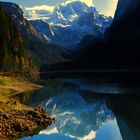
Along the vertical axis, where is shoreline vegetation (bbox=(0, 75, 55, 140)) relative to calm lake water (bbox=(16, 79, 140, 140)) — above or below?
above

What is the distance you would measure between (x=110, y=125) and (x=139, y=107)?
1421cm

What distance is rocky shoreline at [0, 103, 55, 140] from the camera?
48.3m

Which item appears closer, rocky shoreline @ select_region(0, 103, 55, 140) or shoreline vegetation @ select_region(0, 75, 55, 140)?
rocky shoreline @ select_region(0, 103, 55, 140)

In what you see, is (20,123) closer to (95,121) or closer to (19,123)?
(19,123)

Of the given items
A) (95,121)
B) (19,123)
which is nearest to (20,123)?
(19,123)

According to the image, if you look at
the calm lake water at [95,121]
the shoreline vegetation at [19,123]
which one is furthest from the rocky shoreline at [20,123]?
the calm lake water at [95,121]

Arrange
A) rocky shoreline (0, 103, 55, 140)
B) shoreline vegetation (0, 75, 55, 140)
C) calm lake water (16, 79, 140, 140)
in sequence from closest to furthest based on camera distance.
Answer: rocky shoreline (0, 103, 55, 140) < shoreline vegetation (0, 75, 55, 140) < calm lake water (16, 79, 140, 140)

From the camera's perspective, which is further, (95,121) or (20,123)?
(95,121)

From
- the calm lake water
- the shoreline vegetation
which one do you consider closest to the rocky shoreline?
the shoreline vegetation

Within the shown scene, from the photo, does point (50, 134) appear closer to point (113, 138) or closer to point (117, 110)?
point (113, 138)

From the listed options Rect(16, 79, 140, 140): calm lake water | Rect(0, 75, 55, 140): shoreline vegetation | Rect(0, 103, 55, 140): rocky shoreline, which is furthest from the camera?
Rect(16, 79, 140, 140): calm lake water

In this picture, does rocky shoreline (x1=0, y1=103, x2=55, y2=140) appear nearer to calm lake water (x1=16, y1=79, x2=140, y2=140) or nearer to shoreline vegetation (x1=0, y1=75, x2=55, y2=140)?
shoreline vegetation (x1=0, y1=75, x2=55, y2=140)

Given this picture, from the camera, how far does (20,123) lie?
5216 cm

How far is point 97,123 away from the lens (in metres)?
71.3
